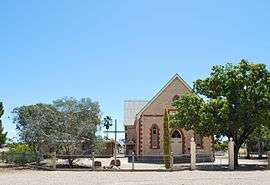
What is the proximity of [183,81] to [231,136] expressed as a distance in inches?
528

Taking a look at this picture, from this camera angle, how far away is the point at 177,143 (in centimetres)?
4903

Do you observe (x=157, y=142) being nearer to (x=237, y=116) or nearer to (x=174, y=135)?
(x=174, y=135)

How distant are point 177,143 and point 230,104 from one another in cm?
1445

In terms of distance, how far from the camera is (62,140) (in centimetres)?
3738

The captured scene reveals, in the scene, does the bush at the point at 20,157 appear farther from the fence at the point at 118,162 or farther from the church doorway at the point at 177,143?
the church doorway at the point at 177,143

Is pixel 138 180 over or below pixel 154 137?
below

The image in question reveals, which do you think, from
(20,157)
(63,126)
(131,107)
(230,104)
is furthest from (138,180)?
(131,107)

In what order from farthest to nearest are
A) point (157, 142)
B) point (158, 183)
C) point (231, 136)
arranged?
point (157, 142), point (231, 136), point (158, 183)

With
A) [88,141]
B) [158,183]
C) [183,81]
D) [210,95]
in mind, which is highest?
[183,81]

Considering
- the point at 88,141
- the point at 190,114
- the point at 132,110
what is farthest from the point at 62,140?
the point at 132,110

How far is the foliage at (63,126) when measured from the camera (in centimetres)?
3748

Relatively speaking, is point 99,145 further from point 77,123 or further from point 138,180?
point 138,180

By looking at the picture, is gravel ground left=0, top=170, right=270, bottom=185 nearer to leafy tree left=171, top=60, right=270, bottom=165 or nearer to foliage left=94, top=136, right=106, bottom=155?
leafy tree left=171, top=60, right=270, bottom=165

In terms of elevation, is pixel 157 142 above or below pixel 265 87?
below
